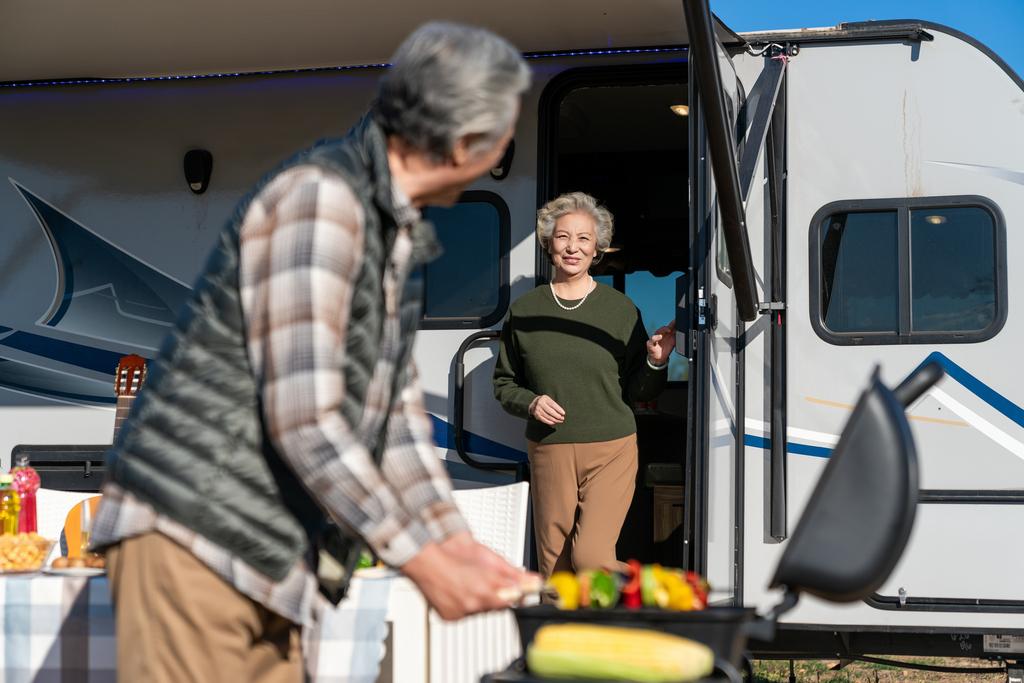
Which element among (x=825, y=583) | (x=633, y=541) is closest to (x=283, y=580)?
(x=825, y=583)

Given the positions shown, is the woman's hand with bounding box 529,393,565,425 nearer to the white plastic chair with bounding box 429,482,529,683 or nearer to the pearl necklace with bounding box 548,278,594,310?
the pearl necklace with bounding box 548,278,594,310

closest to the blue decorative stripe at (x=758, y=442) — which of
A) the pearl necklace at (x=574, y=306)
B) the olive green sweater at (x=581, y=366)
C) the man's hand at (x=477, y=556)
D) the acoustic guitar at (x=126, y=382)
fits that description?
the olive green sweater at (x=581, y=366)

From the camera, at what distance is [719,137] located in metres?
2.17

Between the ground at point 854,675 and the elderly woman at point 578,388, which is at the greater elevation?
the elderly woman at point 578,388

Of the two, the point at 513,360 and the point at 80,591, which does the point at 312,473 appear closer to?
the point at 80,591

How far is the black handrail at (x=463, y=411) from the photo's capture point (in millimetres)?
4020

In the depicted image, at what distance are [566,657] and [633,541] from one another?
368 centimetres

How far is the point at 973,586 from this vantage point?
3291 mm

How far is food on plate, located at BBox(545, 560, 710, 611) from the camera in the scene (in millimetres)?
1243

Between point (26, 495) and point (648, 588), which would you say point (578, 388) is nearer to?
point (26, 495)

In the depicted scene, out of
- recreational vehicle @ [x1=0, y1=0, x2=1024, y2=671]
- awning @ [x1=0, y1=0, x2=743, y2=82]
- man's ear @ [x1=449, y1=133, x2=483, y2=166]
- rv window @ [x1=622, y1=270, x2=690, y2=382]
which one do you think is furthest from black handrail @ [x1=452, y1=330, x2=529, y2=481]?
man's ear @ [x1=449, y1=133, x2=483, y2=166]

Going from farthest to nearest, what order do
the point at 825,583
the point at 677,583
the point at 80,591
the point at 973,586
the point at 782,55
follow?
the point at 782,55
the point at 973,586
the point at 80,591
the point at 677,583
the point at 825,583

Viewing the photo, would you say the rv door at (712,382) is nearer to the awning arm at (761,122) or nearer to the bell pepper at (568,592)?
the awning arm at (761,122)

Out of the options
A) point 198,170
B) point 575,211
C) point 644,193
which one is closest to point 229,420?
point 575,211
